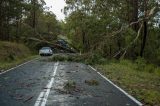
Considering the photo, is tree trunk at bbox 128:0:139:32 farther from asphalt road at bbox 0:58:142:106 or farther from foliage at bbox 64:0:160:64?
asphalt road at bbox 0:58:142:106

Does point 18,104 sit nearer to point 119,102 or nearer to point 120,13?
point 119,102

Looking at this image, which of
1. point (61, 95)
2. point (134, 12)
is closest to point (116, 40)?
point (134, 12)

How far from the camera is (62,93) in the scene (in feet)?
43.7

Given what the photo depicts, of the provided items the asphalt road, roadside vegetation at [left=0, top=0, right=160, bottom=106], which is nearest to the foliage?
roadside vegetation at [left=0, top=0, right=160, bottom=106]

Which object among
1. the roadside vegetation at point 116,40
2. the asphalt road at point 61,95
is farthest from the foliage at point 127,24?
the asphalt road at point 61,95

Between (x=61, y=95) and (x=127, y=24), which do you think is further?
(x=127, y=24)

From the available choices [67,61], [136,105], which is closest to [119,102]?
[136,105]

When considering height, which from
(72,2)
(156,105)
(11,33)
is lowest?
(156,105)

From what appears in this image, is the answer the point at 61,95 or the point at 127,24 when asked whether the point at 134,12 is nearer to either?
the point at 127,24

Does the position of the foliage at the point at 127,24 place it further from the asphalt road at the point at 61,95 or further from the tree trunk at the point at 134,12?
the asphalt road at the point at 61,95

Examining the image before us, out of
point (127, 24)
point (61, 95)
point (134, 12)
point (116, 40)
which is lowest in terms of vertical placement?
point (61, 95)

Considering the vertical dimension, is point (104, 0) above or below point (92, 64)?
above

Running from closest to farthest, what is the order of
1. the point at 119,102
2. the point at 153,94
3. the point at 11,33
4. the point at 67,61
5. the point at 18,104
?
the point at 18,104, the point at 119,102, the point at 153,94, the point at 67,61, the point at 11,33

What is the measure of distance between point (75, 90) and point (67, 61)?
22.7 meters
